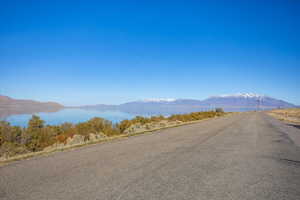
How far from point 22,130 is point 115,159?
33.8 m

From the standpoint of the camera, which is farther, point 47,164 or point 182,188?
point 47,164

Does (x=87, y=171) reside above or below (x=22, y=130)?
above

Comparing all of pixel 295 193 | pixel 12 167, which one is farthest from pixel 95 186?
pixel 295 193

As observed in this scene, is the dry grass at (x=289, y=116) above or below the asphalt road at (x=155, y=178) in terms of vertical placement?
below

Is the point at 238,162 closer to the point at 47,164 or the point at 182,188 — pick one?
the point at 182,188

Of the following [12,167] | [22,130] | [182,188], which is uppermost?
[182,188]

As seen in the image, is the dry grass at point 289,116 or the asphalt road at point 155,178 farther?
the dry grass at point 289,116

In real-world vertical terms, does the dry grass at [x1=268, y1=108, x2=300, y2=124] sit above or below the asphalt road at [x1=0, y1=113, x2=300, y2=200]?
below

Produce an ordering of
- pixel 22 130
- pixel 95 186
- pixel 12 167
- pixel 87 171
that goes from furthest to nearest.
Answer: pixel 22 130
pixel 12 167
pixel 87 171
pixel 95 186

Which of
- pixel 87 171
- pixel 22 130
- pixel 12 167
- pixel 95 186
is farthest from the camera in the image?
pixel 22 130

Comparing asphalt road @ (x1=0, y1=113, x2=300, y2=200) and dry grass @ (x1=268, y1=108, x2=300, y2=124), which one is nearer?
asphalt road @ (x1=0, y1=113, x2=300, y2=200)

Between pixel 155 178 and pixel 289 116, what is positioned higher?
pixel 155 178

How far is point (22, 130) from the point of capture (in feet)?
102

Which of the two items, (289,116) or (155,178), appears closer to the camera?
(155,178)
